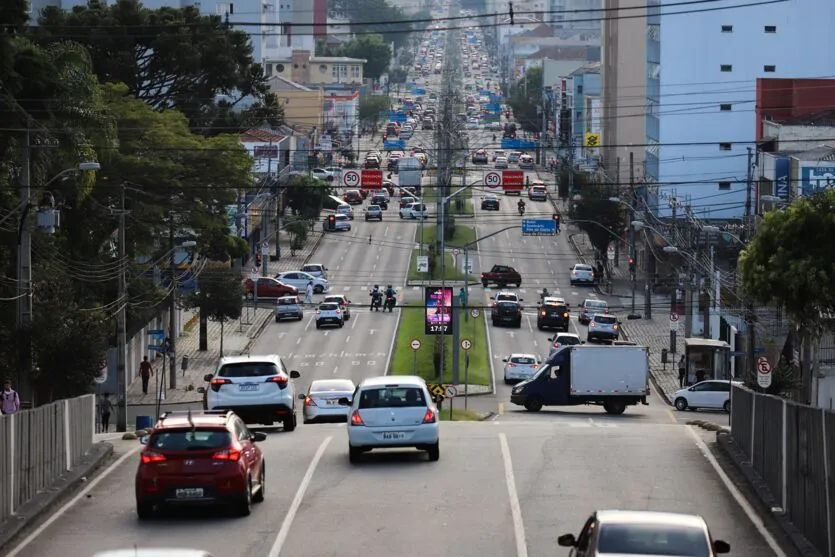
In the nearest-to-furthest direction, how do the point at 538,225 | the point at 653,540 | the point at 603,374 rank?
the point at 653,540, the point at 603,374, the point at 538,225

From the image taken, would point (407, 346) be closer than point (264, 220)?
Yes

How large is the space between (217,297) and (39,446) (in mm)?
55574

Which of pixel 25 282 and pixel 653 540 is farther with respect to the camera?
pixel 25 282

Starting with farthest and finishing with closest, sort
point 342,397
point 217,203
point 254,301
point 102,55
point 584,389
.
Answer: point 254,301 < point 102,55 < point 217,203 < point 584,389 < point 342,397

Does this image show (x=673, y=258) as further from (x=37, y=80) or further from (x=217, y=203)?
(x=37, y=80)

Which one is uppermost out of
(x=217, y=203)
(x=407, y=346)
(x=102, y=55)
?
(x=102, y=55)

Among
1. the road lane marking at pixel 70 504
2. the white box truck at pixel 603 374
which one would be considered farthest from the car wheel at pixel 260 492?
the white box truck at pixel 603 374

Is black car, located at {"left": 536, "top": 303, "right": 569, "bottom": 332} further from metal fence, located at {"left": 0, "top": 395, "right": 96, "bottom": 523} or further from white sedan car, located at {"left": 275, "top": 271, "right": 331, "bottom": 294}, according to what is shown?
metal fence, located at {"left": 0, "top": 395, "right": 96, "bottom": 523}

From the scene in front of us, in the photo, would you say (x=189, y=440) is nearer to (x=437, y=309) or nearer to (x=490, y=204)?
(x=437, y=309)

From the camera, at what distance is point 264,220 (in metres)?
113

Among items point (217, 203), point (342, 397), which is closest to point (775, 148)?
point (217, 203)

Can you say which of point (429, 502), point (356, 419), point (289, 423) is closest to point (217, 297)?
point (289, 423)

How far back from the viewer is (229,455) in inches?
878

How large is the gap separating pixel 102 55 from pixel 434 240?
4287cm
